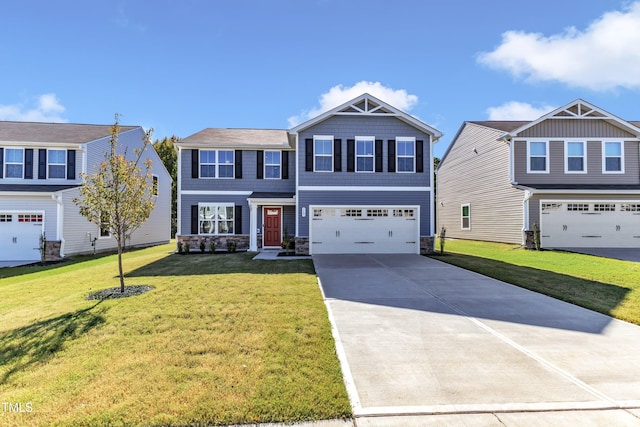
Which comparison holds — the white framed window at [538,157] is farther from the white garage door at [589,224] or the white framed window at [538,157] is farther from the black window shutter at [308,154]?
the black window shutter at [308,154]

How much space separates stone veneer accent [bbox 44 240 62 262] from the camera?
15.0 meters

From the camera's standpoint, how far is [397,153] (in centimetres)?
1530

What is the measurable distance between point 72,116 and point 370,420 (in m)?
27.2

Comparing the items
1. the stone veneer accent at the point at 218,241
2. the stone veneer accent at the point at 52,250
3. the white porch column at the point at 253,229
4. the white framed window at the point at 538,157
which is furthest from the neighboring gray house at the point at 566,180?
the stone veneer accent at the point at 52,250

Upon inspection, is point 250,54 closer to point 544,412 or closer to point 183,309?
point 183,309

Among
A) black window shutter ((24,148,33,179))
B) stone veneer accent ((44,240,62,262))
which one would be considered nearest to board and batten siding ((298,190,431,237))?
stone veneer accent ((44,240,62,262))

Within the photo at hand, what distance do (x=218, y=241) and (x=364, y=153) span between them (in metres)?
8.45

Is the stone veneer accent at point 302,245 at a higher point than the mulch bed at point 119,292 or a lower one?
higher

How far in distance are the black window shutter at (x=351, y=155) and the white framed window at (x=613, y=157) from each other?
14139mm

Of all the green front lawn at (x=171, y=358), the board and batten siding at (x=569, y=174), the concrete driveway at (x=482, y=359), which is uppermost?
the board and batten siding at (x=569, y=174)

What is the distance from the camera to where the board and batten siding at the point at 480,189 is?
17.8 m

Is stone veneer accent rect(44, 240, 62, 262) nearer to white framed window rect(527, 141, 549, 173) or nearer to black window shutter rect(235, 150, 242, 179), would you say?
black window shutter rect(235, 150, 242, 179)

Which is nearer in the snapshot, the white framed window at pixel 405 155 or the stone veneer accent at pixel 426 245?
the stone veneer accent at pixel 426 245

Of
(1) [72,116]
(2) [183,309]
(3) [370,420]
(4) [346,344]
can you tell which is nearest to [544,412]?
(3) [370,420]
